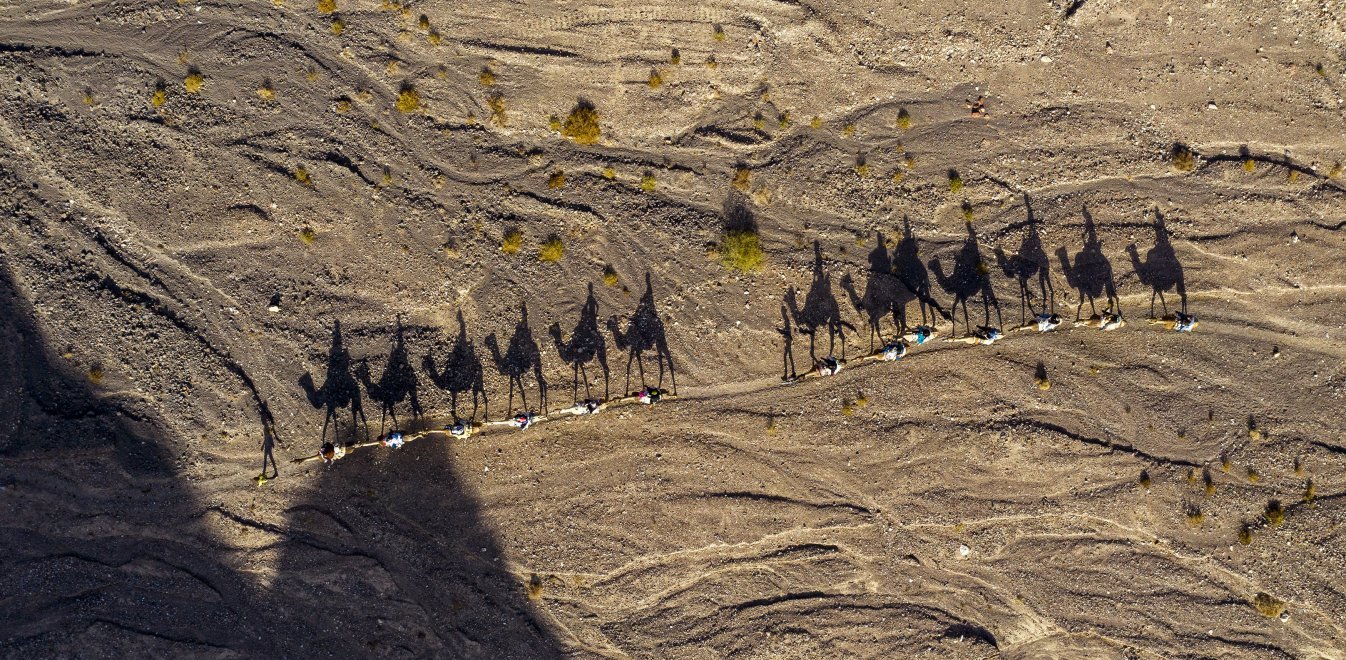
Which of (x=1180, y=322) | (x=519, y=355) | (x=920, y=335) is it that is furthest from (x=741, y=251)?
(x=1180, y=322)

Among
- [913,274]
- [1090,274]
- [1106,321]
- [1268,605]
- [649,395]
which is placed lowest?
[1268,605]

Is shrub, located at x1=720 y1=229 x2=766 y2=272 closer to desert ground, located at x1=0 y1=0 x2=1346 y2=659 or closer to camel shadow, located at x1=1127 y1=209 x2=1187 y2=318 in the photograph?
desert ground, located at x1=0 y1=0 x2=1346 y2=659

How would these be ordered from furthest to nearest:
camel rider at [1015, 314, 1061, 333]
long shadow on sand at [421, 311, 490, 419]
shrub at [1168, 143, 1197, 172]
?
shrub at [1168, 143, 1197, 172] → camel rider at [1015, 314, 1061, 333] → long shadow on sand at [421, 311, 490, 419]

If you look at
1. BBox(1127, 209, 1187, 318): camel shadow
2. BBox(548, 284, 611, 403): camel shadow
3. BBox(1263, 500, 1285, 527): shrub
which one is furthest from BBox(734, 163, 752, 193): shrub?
BBox(1263, 500, 1285, 527): shrub

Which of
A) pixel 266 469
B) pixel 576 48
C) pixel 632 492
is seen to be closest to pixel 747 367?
pixel 632 492

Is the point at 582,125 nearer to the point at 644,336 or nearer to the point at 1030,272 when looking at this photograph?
the point at 644,336

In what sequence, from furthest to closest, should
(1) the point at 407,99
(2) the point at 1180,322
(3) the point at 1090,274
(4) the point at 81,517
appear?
(3) the point at 1090,274, (2) the point at 1180,322, (1) the point at 407,99, (4) the point at 81,517

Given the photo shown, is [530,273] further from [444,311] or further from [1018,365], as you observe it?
[1018,365]
